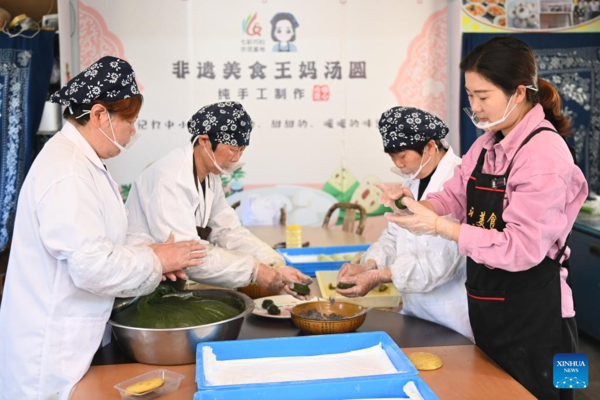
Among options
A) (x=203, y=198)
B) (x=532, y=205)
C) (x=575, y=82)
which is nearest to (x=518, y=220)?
(x=532, y=205)

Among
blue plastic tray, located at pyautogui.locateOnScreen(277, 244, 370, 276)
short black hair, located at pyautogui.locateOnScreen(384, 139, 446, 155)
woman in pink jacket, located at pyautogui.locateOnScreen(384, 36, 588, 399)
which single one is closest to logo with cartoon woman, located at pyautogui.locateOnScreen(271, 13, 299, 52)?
blue plastic tray, located at pyautogui.locateOnScreen(277, 244, 370, 276)

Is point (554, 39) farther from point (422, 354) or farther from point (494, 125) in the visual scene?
point (422, 354)

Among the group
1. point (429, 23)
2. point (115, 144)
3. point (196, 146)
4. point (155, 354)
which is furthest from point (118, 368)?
point (429, 23)

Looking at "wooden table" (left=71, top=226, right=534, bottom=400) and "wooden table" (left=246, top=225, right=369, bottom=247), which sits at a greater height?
"wooden table" (left=71, top=226, right=534, bottom=400)

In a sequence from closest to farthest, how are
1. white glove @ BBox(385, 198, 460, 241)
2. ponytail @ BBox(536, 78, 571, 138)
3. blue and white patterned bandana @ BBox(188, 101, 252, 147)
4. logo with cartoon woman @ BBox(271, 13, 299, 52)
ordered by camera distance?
white glove @ BBox(385, 198, 460, 241) → ponytail @ BBox(536, 78, 571, 138) → blue and white patterned bandana @ BBox(188, 101, 252, 147) → logo with cartoon woman @ BBox(271, 13, 299, 52)

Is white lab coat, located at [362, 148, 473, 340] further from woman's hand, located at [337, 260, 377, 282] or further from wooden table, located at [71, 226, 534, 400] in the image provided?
woman's hand, located at [337, 260, 377, 282]

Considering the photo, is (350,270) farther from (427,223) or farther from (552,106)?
(552,106)

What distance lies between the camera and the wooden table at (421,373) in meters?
1.67

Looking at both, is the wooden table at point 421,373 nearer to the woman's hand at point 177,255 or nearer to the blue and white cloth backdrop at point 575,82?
the woman's hand at point 177,255

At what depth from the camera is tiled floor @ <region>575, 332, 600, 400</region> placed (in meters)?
3.71

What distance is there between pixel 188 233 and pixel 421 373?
3.73ft

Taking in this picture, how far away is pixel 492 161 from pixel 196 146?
1.29 metres

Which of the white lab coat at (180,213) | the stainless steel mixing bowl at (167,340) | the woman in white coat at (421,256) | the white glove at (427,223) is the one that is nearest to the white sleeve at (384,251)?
the woman in white coat at (421,256)

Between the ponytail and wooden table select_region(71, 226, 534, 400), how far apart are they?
781mm
